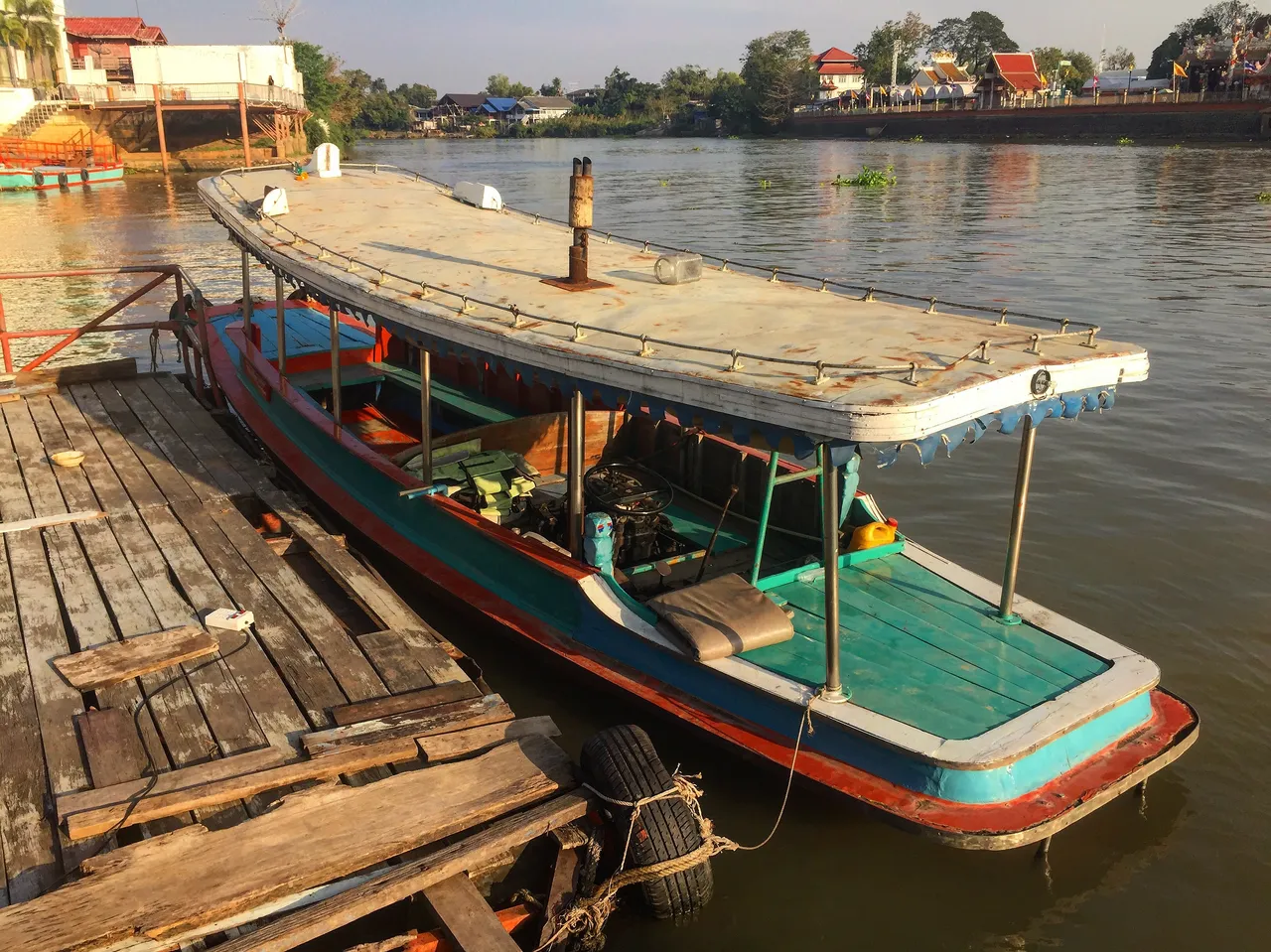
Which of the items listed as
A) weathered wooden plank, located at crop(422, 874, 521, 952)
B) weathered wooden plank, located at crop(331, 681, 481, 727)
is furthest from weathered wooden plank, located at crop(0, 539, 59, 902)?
weathered wooden plank, located at crop(422, 874, 521, 952)

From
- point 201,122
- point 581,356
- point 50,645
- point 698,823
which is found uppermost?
point 201,122

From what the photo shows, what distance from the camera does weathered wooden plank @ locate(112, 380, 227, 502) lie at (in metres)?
8.73

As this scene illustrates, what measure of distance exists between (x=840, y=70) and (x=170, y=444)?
11750cm

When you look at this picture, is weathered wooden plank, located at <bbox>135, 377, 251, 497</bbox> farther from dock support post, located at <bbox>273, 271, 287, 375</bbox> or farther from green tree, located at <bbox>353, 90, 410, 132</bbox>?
green tree, located at <bbox>353, 90, 410, 132</bbox>

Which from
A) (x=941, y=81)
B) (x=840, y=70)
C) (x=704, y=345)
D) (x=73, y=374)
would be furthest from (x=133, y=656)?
(x=840, y=70)

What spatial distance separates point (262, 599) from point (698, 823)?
3.42 metres

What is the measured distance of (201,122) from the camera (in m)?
51.3

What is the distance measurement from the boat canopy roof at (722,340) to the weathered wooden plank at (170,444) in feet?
6.57

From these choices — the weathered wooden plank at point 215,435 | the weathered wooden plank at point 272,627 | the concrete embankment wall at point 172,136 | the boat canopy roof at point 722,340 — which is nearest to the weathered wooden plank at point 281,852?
the weathered wooden plank at point 272,627

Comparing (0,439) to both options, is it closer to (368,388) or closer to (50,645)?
(368,388)

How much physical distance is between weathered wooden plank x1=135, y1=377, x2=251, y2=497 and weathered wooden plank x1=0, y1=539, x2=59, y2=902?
2837 mm

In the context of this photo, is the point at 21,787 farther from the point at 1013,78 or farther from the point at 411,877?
the point at 1013,78

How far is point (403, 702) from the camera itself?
18.2ft

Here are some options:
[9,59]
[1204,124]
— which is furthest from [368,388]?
[1204,124]
